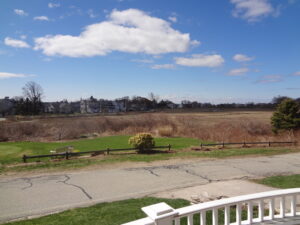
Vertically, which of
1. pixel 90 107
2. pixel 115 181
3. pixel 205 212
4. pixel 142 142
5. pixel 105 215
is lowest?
pixel 115 181

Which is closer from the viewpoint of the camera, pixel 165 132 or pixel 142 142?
pixel 142 142

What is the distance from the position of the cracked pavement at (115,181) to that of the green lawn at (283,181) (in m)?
0.70

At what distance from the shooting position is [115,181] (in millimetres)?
8945

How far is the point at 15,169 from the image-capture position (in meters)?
11.2

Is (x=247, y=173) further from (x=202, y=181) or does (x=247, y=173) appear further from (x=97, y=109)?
(x=97, y=109)

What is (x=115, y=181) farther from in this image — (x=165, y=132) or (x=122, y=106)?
(x=122, y=106)

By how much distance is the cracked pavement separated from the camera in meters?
6.83

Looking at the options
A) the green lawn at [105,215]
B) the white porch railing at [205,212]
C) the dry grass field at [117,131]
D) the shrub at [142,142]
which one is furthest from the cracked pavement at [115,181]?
the dry grass field at [117,131]

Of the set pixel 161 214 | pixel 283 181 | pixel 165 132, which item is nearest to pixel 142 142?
pixel 283 181

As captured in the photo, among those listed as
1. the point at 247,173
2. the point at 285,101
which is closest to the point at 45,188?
the point at 247,173

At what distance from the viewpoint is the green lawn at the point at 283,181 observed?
313 inches

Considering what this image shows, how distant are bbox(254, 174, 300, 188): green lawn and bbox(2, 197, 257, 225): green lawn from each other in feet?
10.4

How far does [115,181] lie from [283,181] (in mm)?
6023

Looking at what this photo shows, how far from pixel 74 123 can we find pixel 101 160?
1734 centimetres
